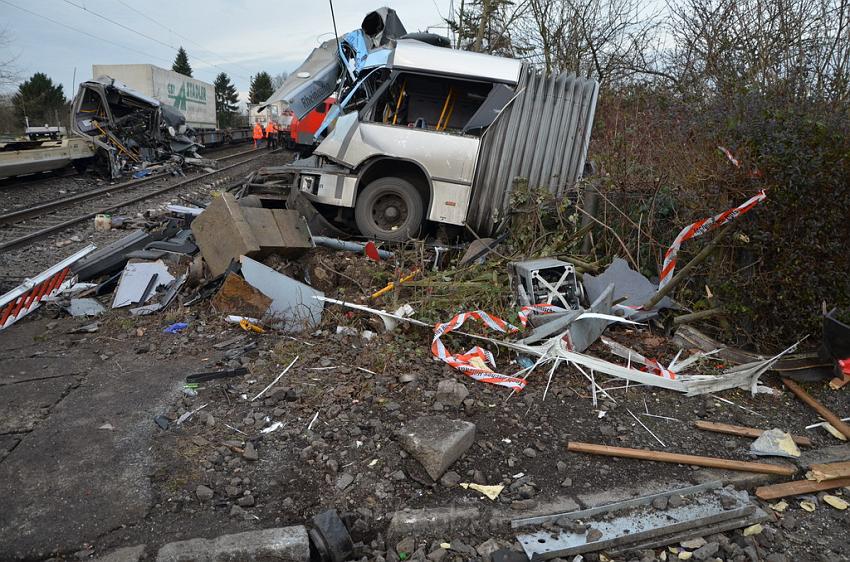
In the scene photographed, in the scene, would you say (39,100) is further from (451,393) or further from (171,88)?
(451,393)

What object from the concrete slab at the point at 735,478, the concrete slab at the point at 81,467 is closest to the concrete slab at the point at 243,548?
the concrete slab at the point at 81,467

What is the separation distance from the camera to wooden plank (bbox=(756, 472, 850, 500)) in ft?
9.72

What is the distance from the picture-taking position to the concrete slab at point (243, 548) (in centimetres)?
238

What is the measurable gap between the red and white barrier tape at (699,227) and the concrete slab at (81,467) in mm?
4253

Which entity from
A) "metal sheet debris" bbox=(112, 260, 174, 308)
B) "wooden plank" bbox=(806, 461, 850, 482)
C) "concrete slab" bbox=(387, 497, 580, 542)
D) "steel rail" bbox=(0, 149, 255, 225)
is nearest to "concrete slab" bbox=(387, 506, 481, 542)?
"concrete slab" bbox=(387, 497, 580, 542)

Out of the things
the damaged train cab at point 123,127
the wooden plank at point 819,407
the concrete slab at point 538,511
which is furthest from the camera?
the damaged train cab at point 123,127

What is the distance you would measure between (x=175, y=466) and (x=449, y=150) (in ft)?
15.7

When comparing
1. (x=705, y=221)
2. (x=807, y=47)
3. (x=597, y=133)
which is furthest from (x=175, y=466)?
(x=807, y=47)

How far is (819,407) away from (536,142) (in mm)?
4138

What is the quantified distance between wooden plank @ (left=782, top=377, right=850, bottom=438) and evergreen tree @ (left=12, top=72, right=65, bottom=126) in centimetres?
3958

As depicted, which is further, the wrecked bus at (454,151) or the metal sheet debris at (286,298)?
the wrecked bus at (454,151)

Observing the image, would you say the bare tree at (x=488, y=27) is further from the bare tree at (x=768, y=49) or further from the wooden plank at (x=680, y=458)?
the wooden plank at (x=680, y=458)

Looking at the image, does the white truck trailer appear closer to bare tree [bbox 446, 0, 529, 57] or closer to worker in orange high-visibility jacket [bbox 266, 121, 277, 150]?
worker in orange high-visibility jacket [bbox 266, 121, 277, 150]

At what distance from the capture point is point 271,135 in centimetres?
2675
